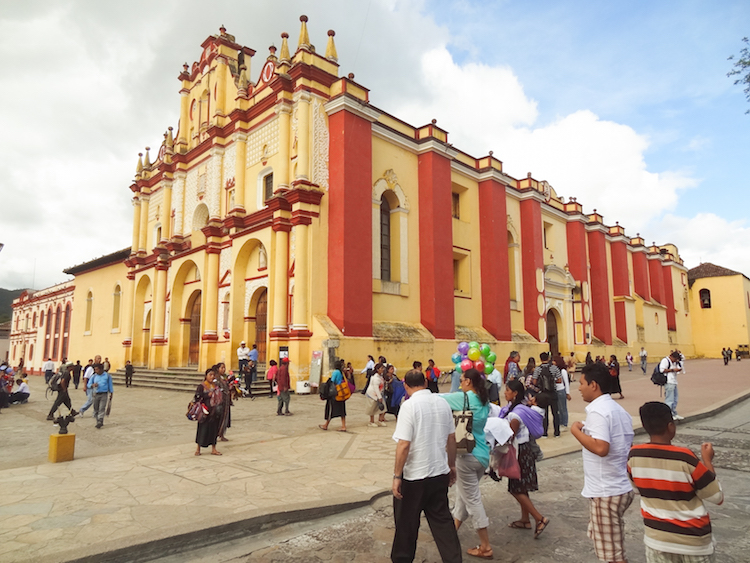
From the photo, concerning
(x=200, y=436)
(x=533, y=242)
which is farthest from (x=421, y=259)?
(x=200, y=436)

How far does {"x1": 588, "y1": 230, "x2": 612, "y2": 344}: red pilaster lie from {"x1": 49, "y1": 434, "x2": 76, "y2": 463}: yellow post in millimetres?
30388

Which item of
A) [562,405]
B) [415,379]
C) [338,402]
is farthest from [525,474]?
[338,402]

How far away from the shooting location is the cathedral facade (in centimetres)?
1770

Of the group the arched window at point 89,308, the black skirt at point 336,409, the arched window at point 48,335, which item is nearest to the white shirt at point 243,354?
the black skirt at point 336,409

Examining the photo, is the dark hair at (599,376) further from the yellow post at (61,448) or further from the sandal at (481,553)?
the yellow post at (61,448)

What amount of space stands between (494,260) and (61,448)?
1968 centimetres

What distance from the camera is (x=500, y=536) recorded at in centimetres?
455

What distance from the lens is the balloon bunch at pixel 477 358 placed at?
6.25 meters

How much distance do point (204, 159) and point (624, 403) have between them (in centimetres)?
2051

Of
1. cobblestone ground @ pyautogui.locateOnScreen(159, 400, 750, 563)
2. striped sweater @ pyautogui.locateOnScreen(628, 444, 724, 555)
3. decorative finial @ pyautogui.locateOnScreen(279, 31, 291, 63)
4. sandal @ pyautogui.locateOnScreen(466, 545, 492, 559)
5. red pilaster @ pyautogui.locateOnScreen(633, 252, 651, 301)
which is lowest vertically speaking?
cobblestone ground @ pyautogui.locateOnScreen(159, 400, 750, 563)

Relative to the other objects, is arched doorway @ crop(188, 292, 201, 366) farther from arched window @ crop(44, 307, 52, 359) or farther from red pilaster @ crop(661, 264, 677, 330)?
red pilaster @ crop(661, 264, 677, 330)

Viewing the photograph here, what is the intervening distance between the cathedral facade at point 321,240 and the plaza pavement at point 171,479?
6.31 m

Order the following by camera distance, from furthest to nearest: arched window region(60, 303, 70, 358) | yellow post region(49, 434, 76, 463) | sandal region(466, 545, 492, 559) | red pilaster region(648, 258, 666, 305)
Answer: red pilaster region(648, 258, 666, 305)
arched window region(60, 303, 70, 358)
yellow post region(49, 434, 76, 463)
sandal region(466, 545, 492, 559)

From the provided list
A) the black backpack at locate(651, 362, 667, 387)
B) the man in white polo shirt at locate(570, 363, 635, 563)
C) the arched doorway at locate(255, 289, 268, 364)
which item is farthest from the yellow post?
the arched doorway at locate(255, 289, 268, 364)
